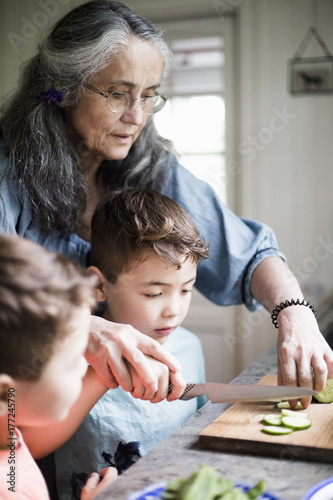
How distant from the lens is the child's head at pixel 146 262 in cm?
132

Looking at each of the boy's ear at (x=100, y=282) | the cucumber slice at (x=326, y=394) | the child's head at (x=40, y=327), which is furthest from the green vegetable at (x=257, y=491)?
the boy's ear at (x=100, y=282)

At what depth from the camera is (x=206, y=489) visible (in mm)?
760

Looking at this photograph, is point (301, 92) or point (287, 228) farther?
point (287, 228)

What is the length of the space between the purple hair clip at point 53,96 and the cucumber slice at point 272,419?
0.89 metres

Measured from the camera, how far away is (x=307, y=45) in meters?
3.36

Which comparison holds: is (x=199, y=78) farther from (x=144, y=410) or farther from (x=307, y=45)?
(x=144, y=410)

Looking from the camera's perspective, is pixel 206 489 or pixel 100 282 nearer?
pixel 206 489

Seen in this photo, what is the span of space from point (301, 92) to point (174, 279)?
216cm

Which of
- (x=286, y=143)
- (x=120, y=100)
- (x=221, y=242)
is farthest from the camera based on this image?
(x=286, y=143)

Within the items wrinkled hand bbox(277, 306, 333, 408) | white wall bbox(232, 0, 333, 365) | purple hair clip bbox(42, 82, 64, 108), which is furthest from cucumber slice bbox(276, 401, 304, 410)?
white wall bbox(232, 0, 333, 365)

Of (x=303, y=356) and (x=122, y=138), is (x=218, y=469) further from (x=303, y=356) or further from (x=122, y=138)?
(x=122, y=138)

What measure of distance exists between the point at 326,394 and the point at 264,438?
265 millimetres

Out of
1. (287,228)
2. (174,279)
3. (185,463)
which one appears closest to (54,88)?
(174,279)

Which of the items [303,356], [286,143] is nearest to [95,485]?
[303,356]
